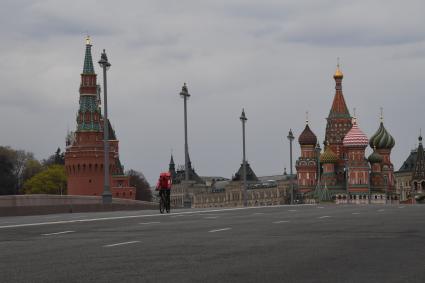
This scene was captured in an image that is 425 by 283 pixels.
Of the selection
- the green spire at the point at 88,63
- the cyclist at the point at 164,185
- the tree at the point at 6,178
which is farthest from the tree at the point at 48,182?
the cyclist at the point at 164,185

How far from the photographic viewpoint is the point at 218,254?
15.4 metres

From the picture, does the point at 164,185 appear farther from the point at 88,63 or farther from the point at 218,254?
the point at 88,63

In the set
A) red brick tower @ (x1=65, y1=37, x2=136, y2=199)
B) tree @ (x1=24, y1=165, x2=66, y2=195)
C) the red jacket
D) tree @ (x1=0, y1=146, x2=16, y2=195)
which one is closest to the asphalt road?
the red jacket

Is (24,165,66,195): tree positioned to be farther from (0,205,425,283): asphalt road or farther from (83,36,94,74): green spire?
(0,205,425,283): asphalt road

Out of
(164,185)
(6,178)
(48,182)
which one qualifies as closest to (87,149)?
(48,182)

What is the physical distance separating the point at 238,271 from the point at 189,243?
16.1ft

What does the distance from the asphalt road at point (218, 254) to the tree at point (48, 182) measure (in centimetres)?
14864

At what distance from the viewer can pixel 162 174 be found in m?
35.5

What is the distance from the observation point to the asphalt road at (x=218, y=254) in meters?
12.5

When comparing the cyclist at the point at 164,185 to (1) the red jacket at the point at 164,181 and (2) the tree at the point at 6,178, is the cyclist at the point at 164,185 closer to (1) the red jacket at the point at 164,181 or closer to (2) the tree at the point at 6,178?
(1) the red jacket at the point at 164,181

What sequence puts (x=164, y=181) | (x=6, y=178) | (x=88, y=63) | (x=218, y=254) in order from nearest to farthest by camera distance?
(x=218, y=254), (x=164, y=181), (x=6, y=178), (x=88, y=63)

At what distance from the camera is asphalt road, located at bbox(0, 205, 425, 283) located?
12.5m

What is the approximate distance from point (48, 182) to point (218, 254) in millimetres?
165570

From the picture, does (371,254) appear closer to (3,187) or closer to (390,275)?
(390,275)
